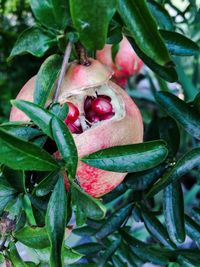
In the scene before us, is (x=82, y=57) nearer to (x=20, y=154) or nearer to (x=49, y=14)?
(x=49, y=14)

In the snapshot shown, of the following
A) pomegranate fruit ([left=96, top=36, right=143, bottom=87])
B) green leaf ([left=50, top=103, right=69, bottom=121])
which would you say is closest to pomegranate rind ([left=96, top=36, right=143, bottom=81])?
pomegranate fruit ([left=96, top=36, right=143, bottom=87])

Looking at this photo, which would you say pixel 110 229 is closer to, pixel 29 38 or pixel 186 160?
pixel 186 160

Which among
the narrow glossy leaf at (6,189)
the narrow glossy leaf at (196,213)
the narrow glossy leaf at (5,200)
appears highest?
the narrow glossy leaf at (6,189)

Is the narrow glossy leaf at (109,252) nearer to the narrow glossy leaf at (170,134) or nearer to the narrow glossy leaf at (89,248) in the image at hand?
the narrow glossy leaf at (89,248)

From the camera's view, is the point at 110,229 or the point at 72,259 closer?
the point at 72,259

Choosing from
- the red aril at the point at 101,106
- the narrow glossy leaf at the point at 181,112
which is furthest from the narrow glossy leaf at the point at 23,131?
the narrow glossy leaf at the point at 181,112

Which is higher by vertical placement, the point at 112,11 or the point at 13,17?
the point at 112,11

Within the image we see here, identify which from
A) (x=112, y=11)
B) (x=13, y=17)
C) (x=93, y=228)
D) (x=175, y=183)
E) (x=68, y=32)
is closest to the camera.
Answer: (x=112, y=11)

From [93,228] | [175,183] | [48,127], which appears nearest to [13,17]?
Result: [93,228]
